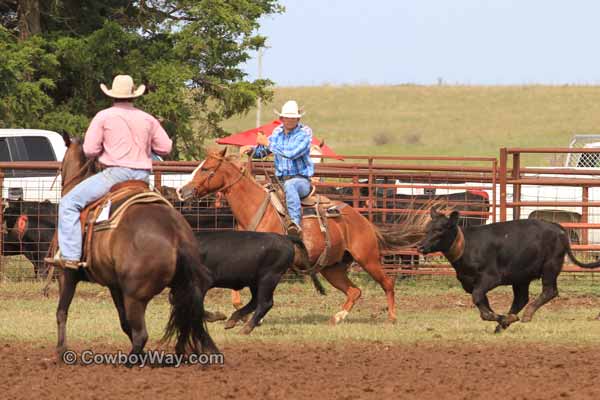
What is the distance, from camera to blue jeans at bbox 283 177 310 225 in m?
11.7

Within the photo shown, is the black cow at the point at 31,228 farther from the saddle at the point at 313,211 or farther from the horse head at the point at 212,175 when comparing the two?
the saddle at the point at 313,211

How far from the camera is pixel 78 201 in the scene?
8594 millimetres

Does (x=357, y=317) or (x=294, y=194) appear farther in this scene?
(x=357, y=317)

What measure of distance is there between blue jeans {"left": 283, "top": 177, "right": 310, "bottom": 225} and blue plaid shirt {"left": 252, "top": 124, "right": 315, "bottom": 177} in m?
Answer: 0.09

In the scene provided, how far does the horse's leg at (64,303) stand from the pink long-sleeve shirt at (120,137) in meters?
0.87

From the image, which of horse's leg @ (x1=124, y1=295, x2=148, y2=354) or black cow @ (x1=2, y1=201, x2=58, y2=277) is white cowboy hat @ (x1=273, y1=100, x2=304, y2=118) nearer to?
horse's leg @ (x1=124, y1=295, x2=148, y2=354)

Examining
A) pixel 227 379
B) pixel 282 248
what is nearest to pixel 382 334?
pixel 282 248

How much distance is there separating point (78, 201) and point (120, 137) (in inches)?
21.8

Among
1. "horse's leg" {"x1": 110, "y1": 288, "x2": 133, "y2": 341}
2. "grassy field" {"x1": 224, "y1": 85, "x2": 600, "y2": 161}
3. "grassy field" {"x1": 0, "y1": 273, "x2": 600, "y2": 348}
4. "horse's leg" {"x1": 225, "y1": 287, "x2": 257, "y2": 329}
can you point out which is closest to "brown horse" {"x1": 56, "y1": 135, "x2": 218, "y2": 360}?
"horse's leg" {"x1": 110, "y1": 288, "x2": 133, "y2": 341}

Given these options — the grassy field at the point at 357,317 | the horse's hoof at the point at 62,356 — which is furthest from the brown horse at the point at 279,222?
the horse's hoof at the point at 62,356

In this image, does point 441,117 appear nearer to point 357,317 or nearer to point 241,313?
point 357,317

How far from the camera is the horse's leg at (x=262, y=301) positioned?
10.6 metres

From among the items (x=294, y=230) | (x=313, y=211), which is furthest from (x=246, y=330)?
(x=313, y=211)

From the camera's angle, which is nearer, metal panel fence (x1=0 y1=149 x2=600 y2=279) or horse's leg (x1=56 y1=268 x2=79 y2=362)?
horse's leg (x1=56 y1=268 x2=79 y2=362)
